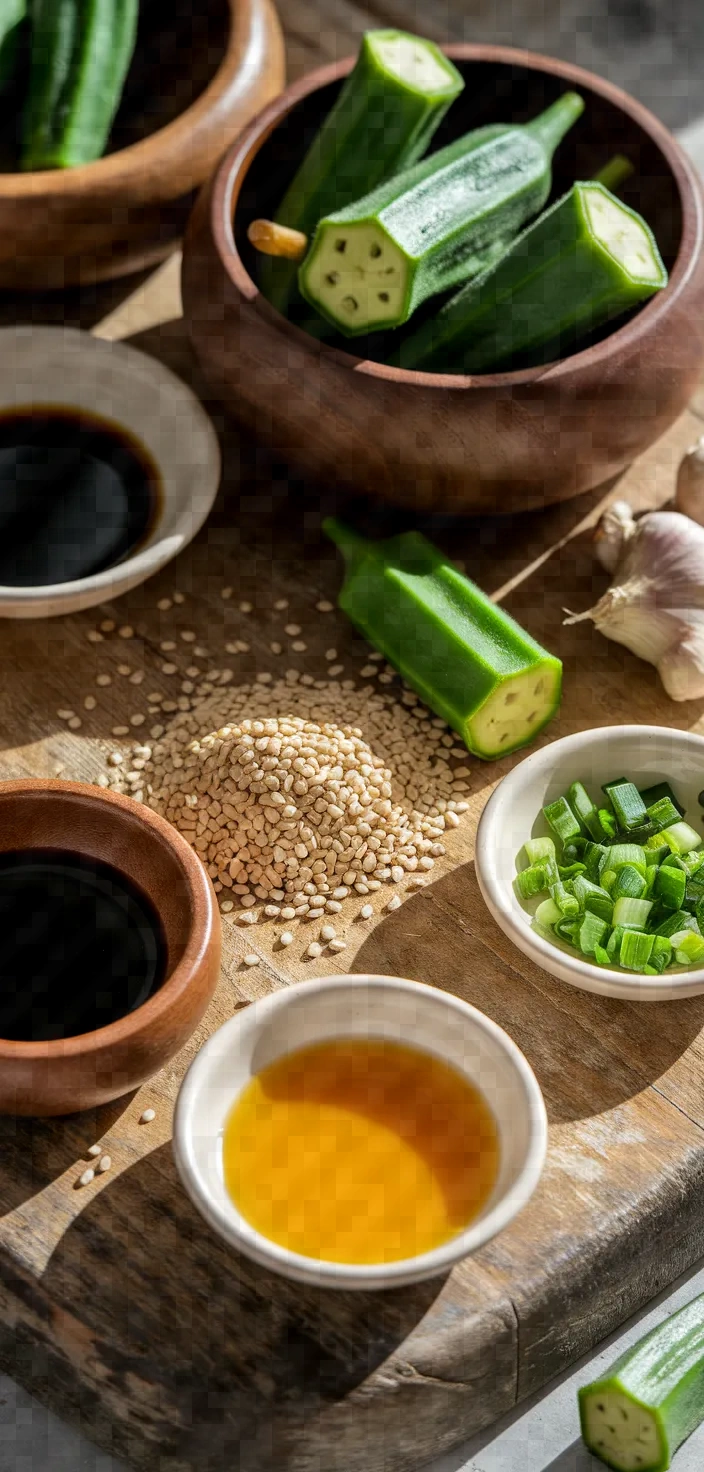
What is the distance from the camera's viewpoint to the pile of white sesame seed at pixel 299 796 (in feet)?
6.01

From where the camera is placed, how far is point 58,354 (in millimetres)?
2205

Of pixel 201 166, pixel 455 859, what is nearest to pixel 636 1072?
pixel 455 859

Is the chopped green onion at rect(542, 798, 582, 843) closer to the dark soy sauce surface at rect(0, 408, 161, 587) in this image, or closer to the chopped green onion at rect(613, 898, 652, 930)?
the chopped green onion at rect(613, 898, 652, 930)

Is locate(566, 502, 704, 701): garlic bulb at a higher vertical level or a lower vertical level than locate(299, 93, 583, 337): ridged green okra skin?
lower

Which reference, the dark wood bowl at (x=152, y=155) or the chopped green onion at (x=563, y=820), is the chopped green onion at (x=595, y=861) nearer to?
the chopped green onion at (x=563, y=820)

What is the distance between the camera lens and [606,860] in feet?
5.81

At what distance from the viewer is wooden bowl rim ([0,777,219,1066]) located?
1443mm

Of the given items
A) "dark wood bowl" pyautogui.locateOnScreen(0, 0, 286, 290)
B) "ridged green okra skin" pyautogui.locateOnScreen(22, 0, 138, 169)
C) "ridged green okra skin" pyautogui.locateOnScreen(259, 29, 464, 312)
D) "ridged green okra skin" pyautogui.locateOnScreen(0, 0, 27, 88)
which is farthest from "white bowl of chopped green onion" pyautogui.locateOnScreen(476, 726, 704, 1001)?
"ridged green okra skin" pyautogui.locateOnScreen(0, 0, 27, 88)

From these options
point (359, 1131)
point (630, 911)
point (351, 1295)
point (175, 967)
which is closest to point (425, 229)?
point (630, 911)

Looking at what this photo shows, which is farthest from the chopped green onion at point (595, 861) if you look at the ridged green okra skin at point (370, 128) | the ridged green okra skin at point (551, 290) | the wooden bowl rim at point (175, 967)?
the ridged green okra skin at point (370, 128)

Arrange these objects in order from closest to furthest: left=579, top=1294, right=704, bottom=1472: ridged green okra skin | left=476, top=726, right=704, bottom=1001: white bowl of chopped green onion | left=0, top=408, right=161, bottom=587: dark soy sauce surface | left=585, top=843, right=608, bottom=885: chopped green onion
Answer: left=579, top=1294, right=704, bottom=1472: ridged green okra skin < left=476, top=726, right=704, bottom=1001: white bowl of chopped green onion < left=585, top=843, right=608, bottom=885: chopped green onion < left=0, top=408, right=161, bottom=587: dark soy sauce surface

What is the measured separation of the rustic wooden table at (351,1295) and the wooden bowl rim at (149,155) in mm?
707

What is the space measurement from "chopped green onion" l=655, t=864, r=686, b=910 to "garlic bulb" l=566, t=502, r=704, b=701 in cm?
33

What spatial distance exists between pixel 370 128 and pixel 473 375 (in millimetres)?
401
